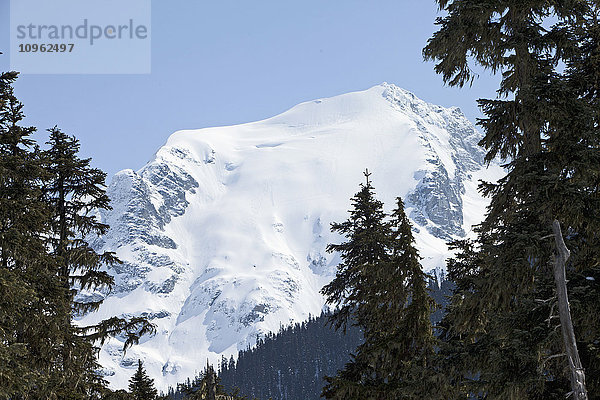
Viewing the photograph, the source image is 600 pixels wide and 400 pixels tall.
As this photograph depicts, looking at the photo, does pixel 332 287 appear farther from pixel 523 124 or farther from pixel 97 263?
pixel 523 124

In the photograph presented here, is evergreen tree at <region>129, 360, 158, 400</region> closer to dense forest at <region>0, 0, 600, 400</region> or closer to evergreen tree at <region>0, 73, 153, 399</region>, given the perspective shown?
evergreen tree at <region>0, 73, 153, 399</region>

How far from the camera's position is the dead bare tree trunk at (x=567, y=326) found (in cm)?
871

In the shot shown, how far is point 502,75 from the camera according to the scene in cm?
1184

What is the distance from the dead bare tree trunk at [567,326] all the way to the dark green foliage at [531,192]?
0.17 metres

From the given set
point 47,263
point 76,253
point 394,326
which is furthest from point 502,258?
point 76,253

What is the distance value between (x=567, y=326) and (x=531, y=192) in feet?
8.06

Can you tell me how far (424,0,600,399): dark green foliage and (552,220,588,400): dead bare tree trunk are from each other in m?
0.17

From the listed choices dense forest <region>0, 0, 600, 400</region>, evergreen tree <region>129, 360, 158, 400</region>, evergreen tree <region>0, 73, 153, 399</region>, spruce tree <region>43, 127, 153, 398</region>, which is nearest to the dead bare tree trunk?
dense forest <region>0, 0, 600, 400</region>

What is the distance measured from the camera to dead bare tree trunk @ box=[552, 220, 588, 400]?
28.6ft

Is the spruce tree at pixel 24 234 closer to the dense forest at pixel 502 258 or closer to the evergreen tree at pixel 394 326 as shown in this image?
the dense forest at pixel 502 258

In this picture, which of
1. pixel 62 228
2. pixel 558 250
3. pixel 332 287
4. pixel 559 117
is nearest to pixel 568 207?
pixel 558 250

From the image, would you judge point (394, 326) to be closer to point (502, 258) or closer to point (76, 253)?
point (502, 258)

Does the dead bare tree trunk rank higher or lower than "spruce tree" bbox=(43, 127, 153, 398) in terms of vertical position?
lower

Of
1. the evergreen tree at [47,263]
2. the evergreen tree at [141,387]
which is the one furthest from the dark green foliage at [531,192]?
the evergreen tree at [141,387]
